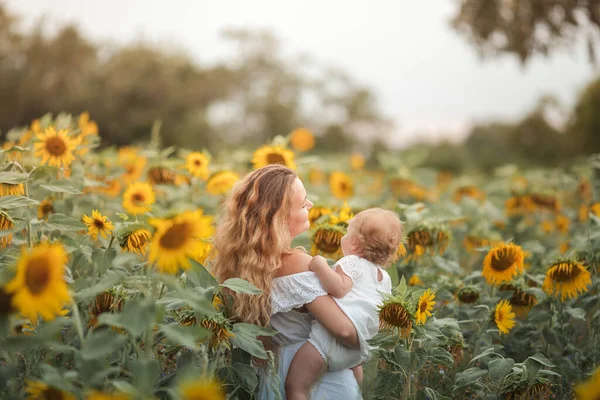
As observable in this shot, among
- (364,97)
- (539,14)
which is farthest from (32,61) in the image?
(364,97)

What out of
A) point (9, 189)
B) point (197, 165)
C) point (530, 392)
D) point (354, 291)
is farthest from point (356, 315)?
point (197, 165)

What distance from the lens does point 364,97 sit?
29406 millimetres

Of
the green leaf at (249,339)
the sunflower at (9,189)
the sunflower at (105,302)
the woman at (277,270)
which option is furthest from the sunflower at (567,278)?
the sunflower at (9,189)

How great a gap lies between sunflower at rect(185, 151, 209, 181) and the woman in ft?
3.59

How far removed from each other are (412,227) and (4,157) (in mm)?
1862

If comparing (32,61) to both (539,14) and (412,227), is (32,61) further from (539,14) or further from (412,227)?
(412,227)

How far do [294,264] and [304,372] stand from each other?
0.37 meters

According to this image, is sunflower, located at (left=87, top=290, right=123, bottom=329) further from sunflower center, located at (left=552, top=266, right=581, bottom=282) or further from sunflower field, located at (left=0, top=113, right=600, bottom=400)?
sunflower center, located at (left=552, top=266, right=581, bottom=282)

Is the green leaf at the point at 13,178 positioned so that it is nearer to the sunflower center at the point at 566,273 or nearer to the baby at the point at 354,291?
the baby at the point at 354,291

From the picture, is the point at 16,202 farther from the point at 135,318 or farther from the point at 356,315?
the point at 356,315

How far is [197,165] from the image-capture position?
3309 millimetres

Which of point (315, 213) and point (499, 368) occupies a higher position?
point (315, 213)

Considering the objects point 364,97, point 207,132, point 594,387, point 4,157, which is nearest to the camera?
point 594,387

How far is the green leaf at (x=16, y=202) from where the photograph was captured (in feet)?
6.71
